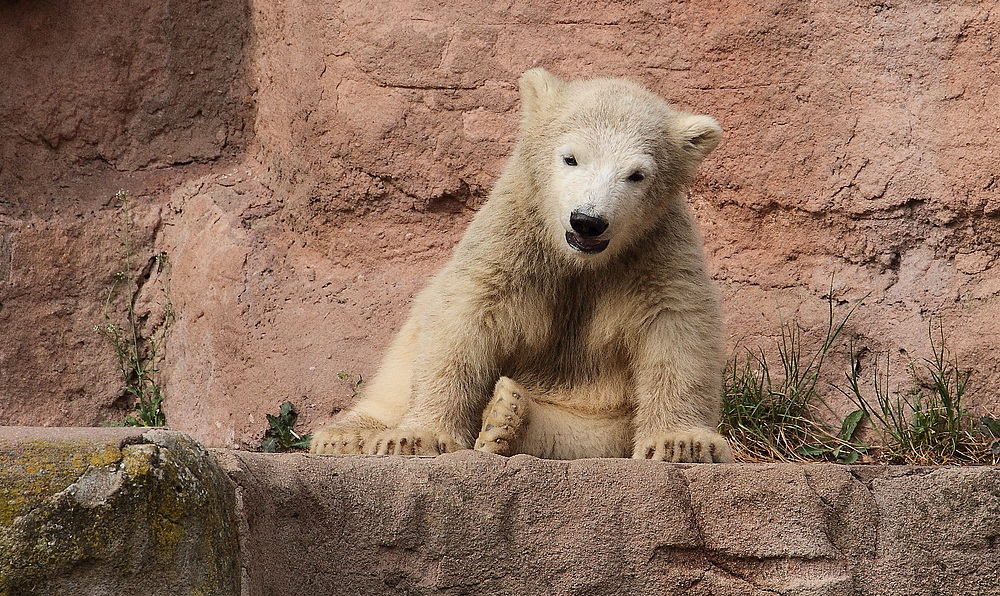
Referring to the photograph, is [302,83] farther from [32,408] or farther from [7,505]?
[7,505]

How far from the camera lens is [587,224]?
410 centimetres

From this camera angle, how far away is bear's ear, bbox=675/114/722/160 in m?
4.73

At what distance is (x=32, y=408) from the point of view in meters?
6.62

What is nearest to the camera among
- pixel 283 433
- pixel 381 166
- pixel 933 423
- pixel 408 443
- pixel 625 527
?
pixel 625 527

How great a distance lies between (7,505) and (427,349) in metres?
2.08

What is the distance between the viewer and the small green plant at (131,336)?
265 inches

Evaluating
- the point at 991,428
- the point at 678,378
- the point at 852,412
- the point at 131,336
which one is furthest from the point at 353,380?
the point at 991,428

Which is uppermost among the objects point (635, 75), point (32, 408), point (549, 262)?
point (635, 75)

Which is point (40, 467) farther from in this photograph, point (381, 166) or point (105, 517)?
point (381, 166)

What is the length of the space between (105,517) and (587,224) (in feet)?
6.55

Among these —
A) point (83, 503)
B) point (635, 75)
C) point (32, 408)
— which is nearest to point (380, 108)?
point (635, 75)

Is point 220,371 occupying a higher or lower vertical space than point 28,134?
lower

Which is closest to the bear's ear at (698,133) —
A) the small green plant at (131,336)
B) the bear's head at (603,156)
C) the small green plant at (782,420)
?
the bear's head at (603,156)

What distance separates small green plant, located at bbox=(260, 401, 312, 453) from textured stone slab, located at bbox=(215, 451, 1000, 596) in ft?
8.85
